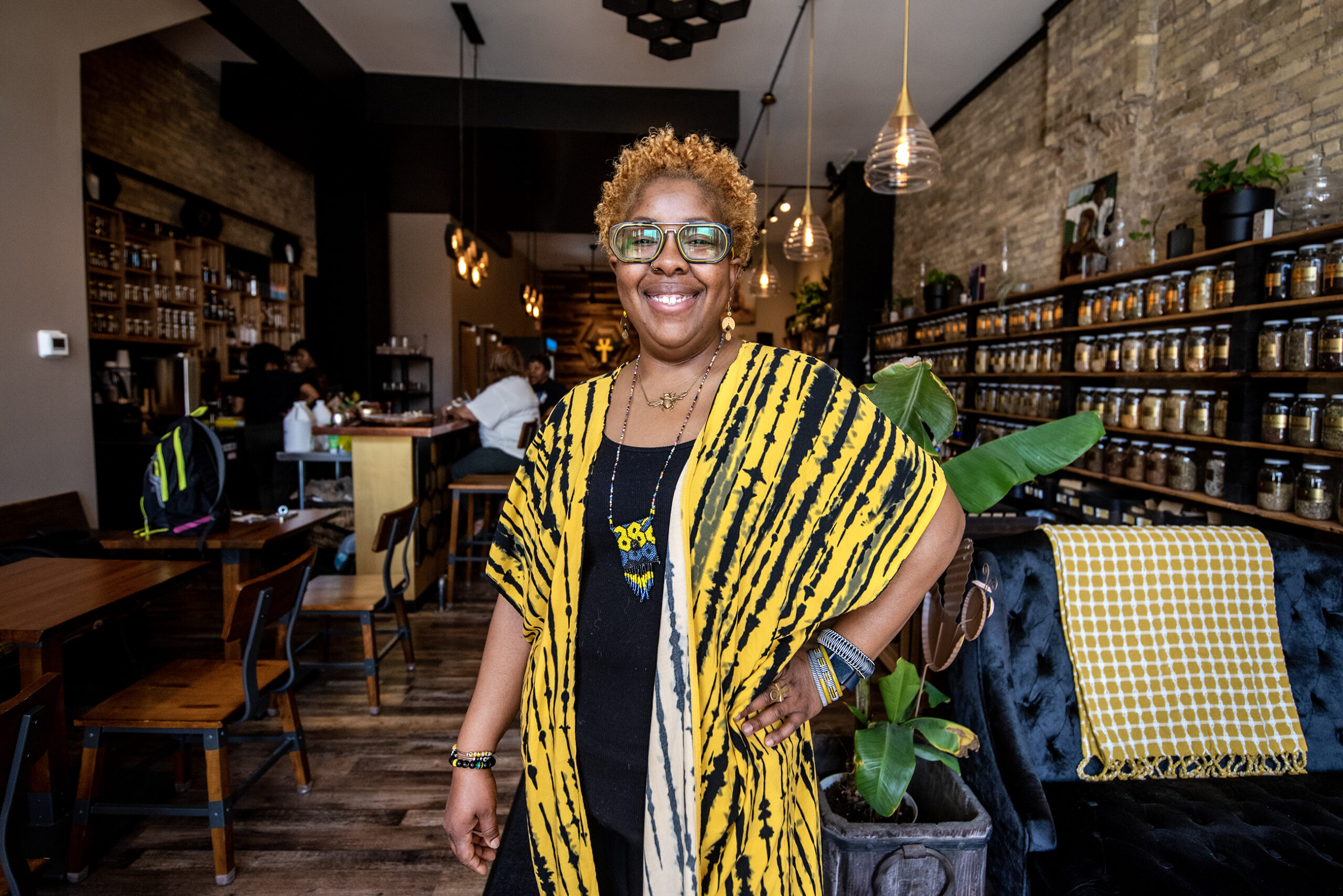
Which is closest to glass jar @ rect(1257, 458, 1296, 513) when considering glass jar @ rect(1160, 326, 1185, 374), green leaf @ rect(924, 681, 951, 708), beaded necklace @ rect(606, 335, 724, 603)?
glass jar @ rect(1160, 326, 1185, 374)

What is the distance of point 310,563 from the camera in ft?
8.48

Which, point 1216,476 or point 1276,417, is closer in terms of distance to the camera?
point 1276,417

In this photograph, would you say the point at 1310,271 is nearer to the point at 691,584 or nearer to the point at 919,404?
the point at 919,404

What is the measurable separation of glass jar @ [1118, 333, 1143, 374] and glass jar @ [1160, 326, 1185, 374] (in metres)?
0.19

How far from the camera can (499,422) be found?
5.35m

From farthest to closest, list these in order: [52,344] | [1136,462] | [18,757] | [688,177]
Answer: [52,344], [1136,462], [18,757], [688,177]

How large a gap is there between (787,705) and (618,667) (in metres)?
0.25

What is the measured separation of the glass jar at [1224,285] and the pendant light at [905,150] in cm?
145

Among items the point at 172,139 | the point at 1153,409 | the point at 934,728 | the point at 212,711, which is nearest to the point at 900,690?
the point at 934,728

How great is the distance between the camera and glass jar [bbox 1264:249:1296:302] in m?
2.99

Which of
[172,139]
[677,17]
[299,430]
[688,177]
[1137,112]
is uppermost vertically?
[677,17]

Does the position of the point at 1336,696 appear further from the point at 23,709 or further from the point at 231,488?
the point at 231,488

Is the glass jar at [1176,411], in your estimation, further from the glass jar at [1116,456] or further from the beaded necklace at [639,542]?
the beaded necklace at [639,542]

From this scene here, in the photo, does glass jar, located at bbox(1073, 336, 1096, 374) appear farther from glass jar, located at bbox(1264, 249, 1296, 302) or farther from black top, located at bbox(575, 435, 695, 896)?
black top, located at bbox(575, 435, 695, 896)
